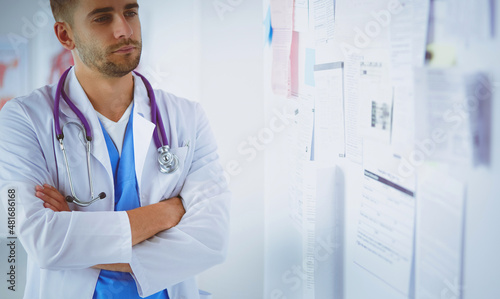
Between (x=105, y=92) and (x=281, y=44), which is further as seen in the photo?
(x=281, y=44)

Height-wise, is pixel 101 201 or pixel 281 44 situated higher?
pixel 281 44

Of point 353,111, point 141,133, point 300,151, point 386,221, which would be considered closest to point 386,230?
point 386,221

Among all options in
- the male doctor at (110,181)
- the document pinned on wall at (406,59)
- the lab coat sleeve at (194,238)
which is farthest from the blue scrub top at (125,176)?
Result: the document pinned on wall at (406,59)

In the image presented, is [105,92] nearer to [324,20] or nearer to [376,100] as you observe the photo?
[324,20]

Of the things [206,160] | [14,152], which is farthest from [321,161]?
[14,152]

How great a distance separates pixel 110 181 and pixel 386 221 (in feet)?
2.22

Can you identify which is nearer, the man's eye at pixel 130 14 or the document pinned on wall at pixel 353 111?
the document pinned on wall at pixel 353 111

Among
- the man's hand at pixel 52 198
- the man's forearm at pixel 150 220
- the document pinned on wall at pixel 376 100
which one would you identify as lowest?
the man's forearm at pixel 150 220

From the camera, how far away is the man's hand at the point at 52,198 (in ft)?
3.27

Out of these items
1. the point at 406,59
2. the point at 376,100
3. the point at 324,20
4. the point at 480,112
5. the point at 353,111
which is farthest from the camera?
the point at 324,20

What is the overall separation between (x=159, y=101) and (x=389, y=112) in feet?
2.21

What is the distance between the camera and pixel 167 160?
1123 mm

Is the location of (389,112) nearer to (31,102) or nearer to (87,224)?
(87,224)

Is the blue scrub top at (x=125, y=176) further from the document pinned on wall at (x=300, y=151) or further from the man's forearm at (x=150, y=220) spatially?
the document pinned on wall at (x=300, y=151)
